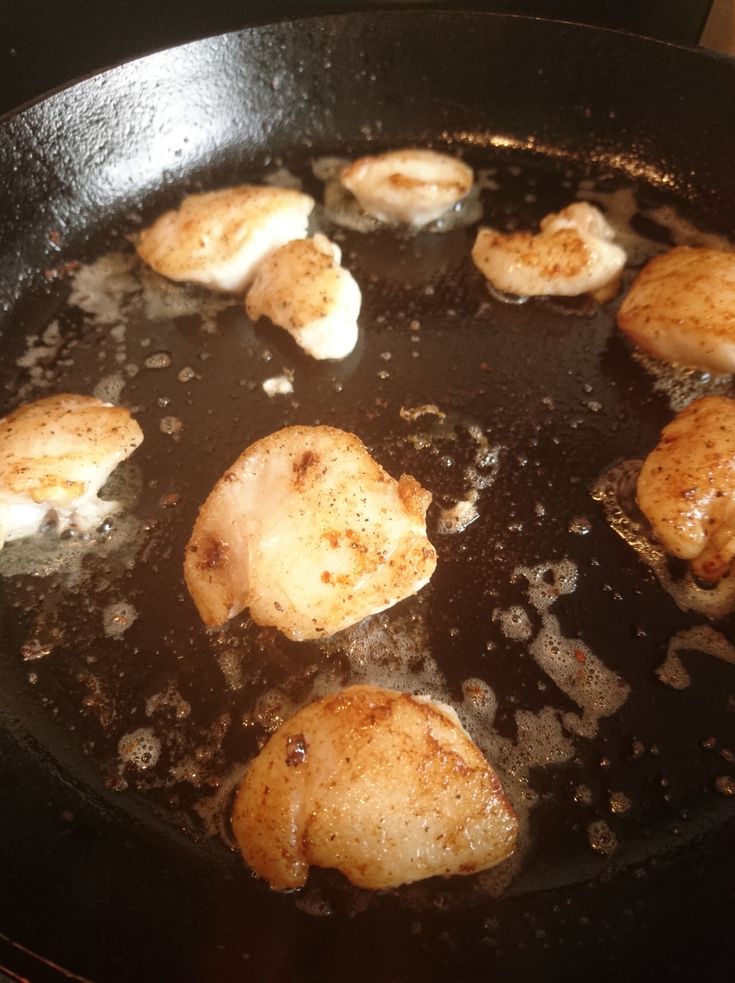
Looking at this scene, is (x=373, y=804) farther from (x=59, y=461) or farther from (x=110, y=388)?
(x=110, y=388)

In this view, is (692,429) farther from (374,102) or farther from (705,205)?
(374,102)

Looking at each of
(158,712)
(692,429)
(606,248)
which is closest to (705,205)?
(606,248)

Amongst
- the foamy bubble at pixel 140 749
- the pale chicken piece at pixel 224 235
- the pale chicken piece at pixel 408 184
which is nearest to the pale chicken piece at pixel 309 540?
the foamy bubble at pixel 140 749

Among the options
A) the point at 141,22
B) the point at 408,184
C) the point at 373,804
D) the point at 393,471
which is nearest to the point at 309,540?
the point at 393,471

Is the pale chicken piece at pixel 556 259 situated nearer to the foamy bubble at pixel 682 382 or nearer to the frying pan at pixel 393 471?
the frying pan at pixel 393 471

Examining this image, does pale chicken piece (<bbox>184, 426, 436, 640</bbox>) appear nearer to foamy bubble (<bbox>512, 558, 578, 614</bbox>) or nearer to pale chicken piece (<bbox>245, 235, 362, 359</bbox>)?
foamy bubble (<bbox>512, 558, 578, 614</bbox>)

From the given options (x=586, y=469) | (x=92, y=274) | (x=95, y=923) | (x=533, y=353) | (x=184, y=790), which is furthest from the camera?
(x=92, y=274)
